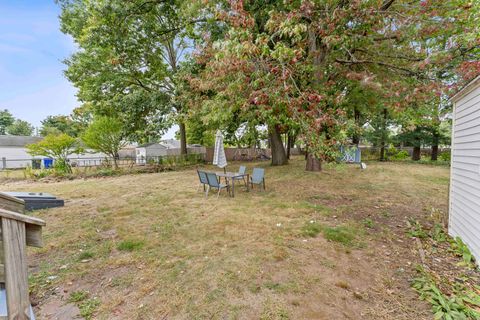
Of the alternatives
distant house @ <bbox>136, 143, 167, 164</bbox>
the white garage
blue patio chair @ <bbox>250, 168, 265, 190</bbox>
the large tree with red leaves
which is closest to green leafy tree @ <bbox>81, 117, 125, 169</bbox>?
the large tree with red leaves

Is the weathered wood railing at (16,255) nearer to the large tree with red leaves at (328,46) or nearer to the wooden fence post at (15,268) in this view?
the wooden fence post at (15,268)

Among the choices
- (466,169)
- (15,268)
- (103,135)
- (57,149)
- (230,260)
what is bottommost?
(230,260)

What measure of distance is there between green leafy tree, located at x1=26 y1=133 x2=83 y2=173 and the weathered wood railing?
466 inches

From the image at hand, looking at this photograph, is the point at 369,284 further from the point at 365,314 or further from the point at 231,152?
the point at 231,152

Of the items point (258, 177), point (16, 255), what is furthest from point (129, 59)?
point (16, 255)

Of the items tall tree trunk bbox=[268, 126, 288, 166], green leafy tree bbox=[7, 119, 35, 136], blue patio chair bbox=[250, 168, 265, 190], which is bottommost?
blue patio chair bbox=[250, 168, 265, 190]

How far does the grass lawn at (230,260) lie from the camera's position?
89.9 inches

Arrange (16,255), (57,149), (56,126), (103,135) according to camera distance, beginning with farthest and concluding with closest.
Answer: (56,126)
(103,135)
(57,149)
(16,255)

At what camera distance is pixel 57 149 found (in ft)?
35.9

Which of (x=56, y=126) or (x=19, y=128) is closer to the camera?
(x=56, y=126)

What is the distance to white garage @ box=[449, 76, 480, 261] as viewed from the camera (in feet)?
10.2

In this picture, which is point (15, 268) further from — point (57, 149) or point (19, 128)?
point (19, 128)

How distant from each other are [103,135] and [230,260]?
37.1 feet

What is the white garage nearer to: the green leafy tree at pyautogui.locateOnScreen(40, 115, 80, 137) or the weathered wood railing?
the weathered wood railing
